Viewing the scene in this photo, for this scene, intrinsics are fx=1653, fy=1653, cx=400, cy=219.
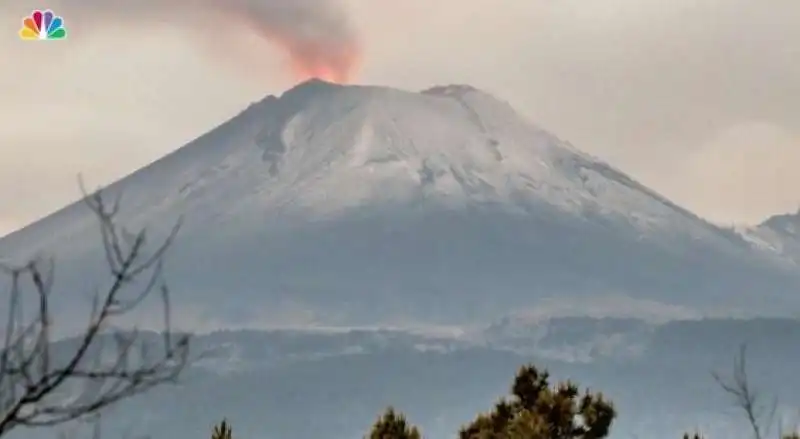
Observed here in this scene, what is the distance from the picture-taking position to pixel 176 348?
6.42 metres

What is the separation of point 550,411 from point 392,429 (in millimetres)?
1615

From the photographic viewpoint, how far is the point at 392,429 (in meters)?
15.9

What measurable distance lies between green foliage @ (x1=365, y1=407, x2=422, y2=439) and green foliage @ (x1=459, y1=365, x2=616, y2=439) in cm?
92

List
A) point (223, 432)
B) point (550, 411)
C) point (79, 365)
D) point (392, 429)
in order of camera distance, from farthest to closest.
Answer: point (550, 411) < point (392, 429) < point (223, 432) < point (79, 365)

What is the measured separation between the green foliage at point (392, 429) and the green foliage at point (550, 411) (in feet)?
3.03

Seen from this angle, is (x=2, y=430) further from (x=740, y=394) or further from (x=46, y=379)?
(x=740, y=394)

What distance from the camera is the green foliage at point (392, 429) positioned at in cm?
1587

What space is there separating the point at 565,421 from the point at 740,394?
232cm

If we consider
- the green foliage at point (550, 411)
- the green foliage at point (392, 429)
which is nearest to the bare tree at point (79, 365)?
the green foliage at point (550, 411)

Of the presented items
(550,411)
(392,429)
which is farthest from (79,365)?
(550,411)

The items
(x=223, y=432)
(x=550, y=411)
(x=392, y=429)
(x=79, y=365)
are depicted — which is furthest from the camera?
(x=550, y=411)

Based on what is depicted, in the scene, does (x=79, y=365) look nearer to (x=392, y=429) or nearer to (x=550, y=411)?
(x=392, y=429)

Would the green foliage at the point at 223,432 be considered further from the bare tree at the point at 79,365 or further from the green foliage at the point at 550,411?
the bare tree at the point at 79,365

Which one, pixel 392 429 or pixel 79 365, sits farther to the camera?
pixel 392 429
